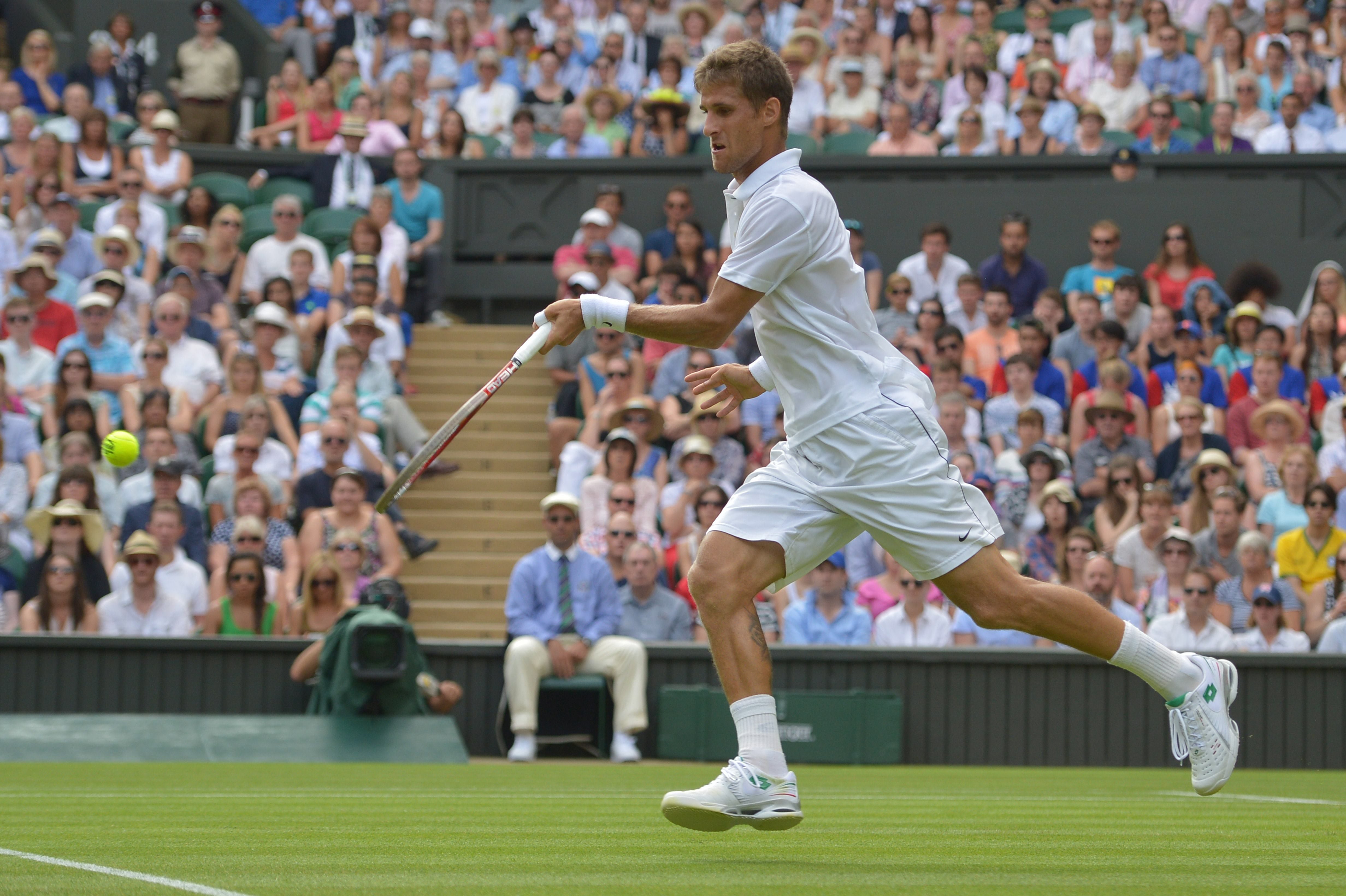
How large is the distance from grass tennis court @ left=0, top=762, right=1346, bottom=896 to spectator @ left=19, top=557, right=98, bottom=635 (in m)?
3.21

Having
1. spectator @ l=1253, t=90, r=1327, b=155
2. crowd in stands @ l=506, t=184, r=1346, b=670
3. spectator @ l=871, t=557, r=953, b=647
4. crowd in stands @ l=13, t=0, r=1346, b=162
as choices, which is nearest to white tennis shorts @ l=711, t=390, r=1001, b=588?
crowd in stands @ l=506, t=184, r=1346, b=670

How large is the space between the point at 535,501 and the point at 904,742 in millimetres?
4382

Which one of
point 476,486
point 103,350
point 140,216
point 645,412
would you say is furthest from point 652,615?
point 140,216

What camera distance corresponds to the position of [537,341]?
518cm

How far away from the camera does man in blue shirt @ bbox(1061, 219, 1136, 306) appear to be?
51.6 ft

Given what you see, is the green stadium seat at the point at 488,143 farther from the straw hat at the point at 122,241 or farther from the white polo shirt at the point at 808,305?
the white polo shirt at the point at 808,305

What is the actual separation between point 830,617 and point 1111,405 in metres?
2.89

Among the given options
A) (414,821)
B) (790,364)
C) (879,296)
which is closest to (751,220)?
(790,364)

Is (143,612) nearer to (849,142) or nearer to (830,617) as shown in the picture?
(830,617)

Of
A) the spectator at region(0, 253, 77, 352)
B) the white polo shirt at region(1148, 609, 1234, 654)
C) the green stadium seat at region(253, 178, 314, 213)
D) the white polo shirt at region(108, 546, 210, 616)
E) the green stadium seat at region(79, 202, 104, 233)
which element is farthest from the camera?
the green stadium seat at region(253, 178, 314, 213)

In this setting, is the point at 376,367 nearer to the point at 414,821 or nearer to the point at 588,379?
the point at 588,379

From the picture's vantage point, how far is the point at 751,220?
5156mm

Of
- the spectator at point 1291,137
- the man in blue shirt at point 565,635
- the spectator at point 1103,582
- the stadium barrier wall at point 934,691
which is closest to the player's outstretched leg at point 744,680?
the man in blue shirt at point 565,635

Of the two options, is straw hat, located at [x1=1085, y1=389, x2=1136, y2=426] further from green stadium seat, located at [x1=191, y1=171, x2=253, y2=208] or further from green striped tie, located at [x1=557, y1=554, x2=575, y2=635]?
green stadium seat, located at [x1=191, y1=171, x2=253, y2=208]
